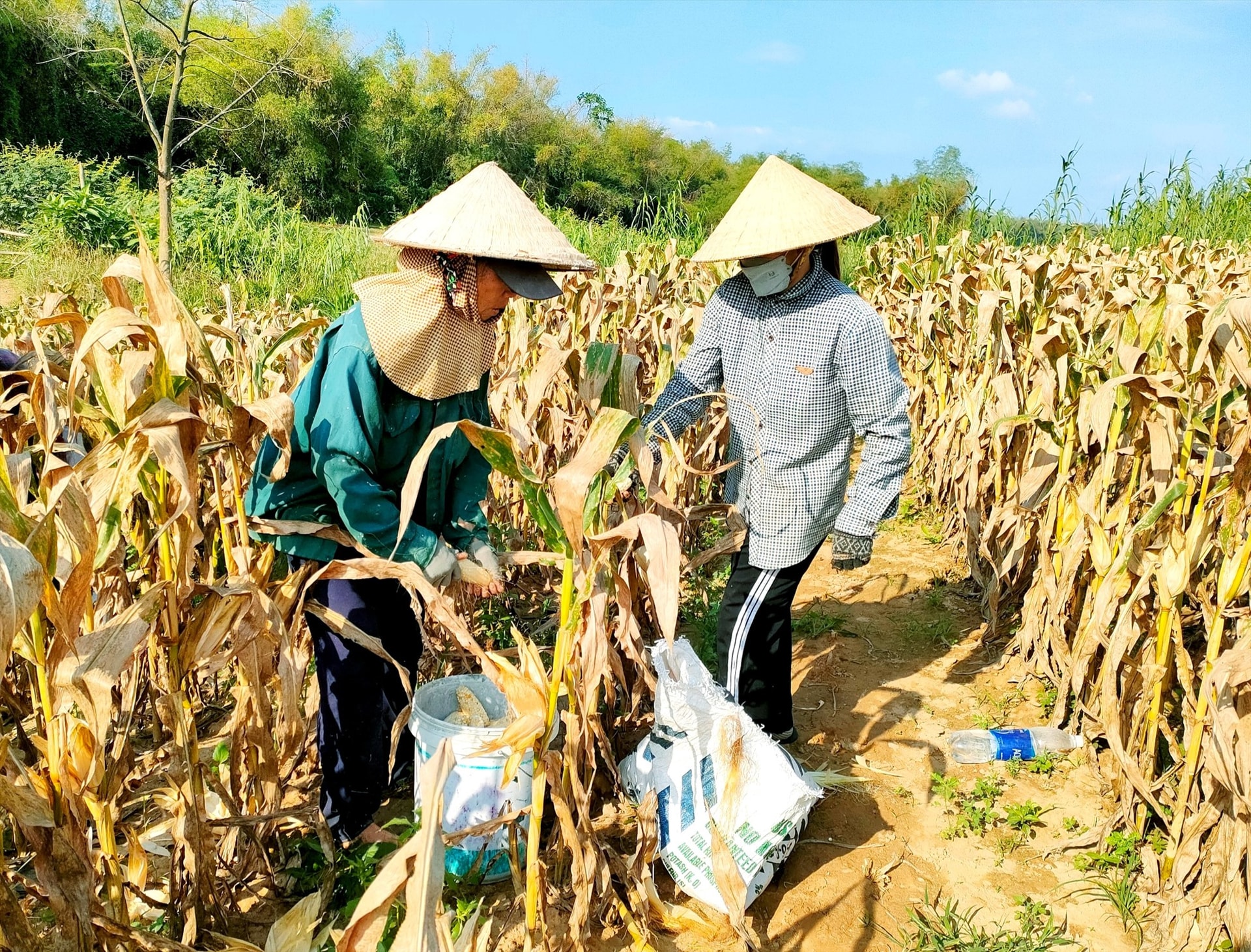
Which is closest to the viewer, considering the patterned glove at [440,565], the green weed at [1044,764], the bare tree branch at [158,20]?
the patterned glove at [440,565]

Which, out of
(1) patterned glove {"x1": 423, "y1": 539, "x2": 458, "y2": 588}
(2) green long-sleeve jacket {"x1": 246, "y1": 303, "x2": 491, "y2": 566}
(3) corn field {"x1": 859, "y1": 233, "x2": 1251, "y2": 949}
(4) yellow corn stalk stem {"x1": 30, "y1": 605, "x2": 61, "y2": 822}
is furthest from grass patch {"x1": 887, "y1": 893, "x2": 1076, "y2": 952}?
(4) yellow corn stalk stem {"x1": 30, "y1": 605, "x2": 61, "y2": 822}

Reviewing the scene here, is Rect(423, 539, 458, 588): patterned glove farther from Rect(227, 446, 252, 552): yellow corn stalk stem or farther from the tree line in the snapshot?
the tree line

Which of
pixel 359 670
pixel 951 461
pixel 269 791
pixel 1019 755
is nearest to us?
pixel 269 791

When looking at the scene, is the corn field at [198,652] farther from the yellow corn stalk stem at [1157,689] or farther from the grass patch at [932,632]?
the grass patch at [932,632]

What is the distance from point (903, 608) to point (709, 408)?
1.28 m

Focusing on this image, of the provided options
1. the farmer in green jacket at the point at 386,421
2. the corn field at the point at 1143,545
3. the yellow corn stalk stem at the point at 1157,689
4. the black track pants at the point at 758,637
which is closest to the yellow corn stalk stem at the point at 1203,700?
the corn field at the point at 1143,545

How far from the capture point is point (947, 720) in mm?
3133

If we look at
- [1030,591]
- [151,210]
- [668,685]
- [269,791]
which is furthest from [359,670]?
[151,210]

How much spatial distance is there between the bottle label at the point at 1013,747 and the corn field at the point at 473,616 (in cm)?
17

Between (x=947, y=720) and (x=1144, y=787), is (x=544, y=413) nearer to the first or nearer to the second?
(x=947, y=720)

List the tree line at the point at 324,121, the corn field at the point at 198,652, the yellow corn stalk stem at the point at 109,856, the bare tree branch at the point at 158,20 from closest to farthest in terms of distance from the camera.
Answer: the corn field at the point at 198,652 → the yellow corn stalk stem at the point at 109,856 → the bare tree branch at the point at 158,20 → the tree line at the point at 324,121

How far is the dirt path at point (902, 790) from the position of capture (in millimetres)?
2209

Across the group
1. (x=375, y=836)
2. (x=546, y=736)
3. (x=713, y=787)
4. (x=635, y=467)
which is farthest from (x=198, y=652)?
(x=713, y=787)

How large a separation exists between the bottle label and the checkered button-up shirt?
86 centimetres
